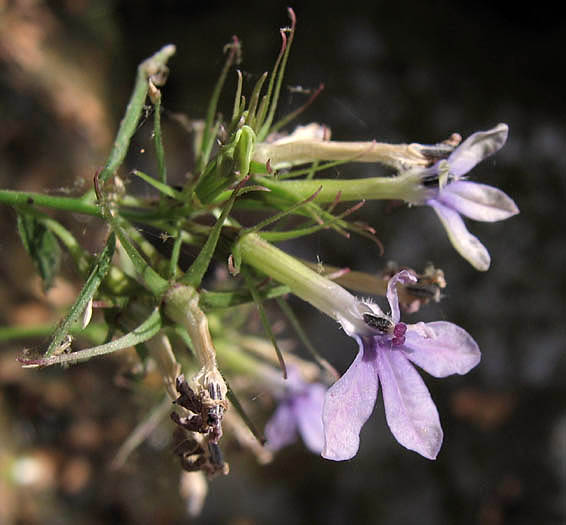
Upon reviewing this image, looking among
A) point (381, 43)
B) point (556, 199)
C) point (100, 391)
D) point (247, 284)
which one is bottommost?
point (100, 391)

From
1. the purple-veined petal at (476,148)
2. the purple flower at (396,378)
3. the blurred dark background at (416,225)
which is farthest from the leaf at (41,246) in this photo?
the blurred dark background at (416,225)

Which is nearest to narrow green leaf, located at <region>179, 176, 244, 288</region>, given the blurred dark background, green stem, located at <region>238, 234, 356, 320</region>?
green stem, located at <region>238, 234, 356, 320</region>

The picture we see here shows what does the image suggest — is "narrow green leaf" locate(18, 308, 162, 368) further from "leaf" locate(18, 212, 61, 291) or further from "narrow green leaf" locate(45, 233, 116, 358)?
"leaf" locate(18, 212, 61, 291)

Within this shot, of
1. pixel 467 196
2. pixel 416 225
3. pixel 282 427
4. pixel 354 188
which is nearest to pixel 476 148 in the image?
pixel 467 196

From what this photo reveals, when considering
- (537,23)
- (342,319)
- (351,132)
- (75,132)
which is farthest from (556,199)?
(342,319)

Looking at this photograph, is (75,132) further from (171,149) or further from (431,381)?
(431,381)

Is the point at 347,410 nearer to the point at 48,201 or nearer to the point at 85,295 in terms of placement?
the point at 85,295

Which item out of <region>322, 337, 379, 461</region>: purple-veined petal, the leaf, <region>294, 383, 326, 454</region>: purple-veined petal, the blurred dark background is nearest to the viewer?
<region>322, 337, 379, 461</region>: purple-veined petal
